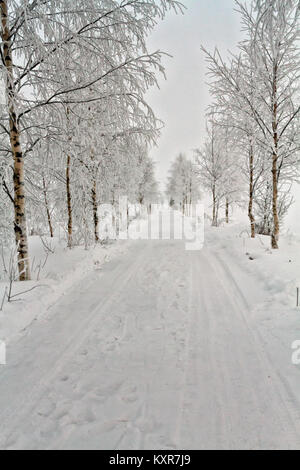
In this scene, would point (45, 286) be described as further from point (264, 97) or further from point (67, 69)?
point (264, 97)

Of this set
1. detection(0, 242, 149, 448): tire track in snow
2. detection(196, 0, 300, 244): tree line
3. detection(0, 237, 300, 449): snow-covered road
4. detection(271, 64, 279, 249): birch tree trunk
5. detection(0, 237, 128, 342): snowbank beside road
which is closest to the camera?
detection(0, 237, 300, 449): snow-covered road

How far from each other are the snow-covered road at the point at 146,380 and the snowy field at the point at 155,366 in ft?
0.04

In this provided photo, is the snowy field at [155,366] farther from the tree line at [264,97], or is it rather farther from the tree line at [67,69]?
the tree line at [264,97]

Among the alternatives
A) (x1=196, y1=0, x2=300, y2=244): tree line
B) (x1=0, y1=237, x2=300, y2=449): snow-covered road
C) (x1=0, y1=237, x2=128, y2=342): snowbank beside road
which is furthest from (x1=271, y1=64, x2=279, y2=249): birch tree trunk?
(x1=0, y1=237, x2=128, y2=342): snowbank beside road

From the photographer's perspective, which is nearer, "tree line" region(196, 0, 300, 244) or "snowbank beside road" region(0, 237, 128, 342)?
"snowbank beside road" region(0, 237, 128, 342)

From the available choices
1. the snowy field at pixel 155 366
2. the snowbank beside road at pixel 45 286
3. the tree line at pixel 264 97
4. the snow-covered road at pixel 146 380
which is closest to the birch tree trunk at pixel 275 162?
the tree line at pixel 264 97

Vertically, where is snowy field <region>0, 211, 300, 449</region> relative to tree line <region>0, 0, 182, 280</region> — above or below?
below

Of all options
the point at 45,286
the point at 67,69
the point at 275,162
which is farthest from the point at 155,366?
the point at 275,162

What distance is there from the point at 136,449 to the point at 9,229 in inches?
409

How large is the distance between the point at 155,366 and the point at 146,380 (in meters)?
0.27

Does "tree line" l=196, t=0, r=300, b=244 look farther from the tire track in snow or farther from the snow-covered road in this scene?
the tire track in snow

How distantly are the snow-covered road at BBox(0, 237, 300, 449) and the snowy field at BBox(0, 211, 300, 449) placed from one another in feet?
0.04

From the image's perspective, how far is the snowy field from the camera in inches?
82.5

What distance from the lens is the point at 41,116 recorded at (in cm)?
576
